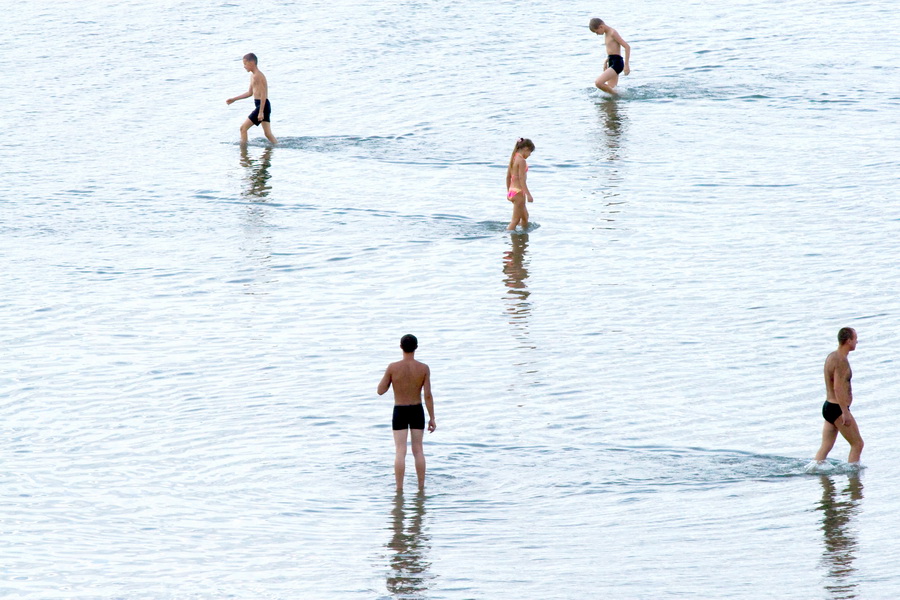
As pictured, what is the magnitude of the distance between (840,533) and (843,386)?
1.41 metres

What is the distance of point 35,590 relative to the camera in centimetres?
1011

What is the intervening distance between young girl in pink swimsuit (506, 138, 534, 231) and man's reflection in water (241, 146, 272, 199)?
4.93 m

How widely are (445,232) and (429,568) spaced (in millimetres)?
10253

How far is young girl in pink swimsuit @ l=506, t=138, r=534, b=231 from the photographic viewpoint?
61.4 feet

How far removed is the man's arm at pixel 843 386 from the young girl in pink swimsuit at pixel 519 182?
7859mm

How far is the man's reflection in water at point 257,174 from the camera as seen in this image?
22812 millimetres

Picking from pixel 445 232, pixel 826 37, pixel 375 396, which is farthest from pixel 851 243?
pixel 826 37

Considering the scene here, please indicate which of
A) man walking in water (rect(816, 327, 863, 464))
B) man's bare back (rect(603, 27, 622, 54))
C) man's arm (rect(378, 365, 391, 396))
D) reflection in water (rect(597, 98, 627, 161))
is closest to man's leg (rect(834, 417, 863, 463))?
man walking in water (rect(816, 327, 863, 464))

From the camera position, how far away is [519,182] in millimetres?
19172

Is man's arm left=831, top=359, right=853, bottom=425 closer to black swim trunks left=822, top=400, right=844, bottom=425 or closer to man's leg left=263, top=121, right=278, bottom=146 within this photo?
black swim trunks left=822, top=400, right=844, bottom=425

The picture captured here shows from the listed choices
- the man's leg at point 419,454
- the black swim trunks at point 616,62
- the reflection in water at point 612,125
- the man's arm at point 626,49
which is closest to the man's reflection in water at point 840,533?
the man's leg at point 419,454

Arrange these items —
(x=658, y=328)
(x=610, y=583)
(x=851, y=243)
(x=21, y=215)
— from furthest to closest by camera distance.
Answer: (x=21, y=215)
(x=851, y=243)
(x=658, y=328)
(x=610, y=583)

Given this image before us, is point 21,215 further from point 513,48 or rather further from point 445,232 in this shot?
point 513,48

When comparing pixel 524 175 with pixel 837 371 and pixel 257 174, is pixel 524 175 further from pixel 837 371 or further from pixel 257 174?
pixel 837 371
